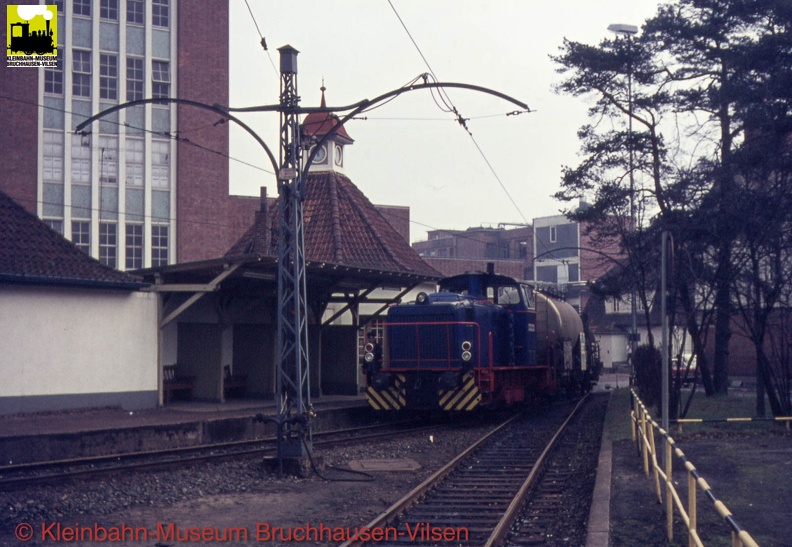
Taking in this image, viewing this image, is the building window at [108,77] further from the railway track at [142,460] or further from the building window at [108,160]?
the railway track at [142,460]

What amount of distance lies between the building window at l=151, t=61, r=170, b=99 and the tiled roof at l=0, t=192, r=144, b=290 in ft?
52.3

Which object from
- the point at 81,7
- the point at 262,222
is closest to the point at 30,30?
the point at 81,7

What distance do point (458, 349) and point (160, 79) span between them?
23.4 meters

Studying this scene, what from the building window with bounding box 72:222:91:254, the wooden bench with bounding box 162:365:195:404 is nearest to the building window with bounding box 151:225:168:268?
the building window with bounding box 72:222:91:254

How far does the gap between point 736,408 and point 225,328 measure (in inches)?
583

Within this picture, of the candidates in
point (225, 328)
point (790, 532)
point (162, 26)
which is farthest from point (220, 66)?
point (790, 532)

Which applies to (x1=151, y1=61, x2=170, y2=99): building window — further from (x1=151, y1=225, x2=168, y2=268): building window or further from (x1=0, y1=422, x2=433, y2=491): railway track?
(x1=0, y1=422, x2=433, y2=491): railway track

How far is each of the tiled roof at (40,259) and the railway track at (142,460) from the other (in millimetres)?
6436

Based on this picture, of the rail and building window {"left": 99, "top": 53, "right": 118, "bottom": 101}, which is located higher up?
building window {"left": 99, "top": 53, "right": 118, "bottom": 101}

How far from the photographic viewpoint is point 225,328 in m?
25.2

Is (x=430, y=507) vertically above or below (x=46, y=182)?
below

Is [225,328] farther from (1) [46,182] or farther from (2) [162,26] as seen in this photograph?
(2) [162,26]

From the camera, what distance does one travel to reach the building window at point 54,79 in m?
34.7

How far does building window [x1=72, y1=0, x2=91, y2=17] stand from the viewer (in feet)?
115
